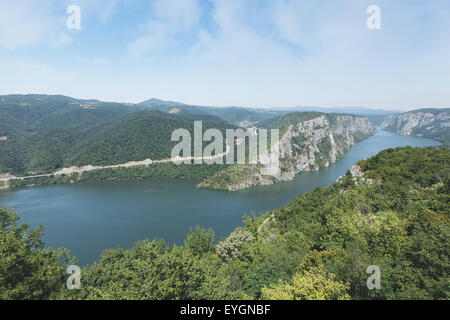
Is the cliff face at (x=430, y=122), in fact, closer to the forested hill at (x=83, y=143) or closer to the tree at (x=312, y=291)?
the forested hill at (x=83, y=143)

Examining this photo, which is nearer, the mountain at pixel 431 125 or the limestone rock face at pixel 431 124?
the mountain at pixel 431 125

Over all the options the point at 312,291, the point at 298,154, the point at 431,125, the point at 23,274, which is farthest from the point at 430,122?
the point at 23,274

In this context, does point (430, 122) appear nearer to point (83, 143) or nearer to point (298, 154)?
point (298, 154)

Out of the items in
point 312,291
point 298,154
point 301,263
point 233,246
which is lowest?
point 233,246

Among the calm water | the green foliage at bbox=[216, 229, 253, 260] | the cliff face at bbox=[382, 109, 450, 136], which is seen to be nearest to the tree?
the green foliage at bbox=[216, 229, 253, 260]

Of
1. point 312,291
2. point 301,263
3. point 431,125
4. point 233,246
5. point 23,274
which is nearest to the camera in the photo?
point 312,291

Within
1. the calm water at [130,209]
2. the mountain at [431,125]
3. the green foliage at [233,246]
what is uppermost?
the mountain at [431,125]

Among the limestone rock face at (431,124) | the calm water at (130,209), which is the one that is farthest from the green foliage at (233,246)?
the limestone rock face at (431,124)
